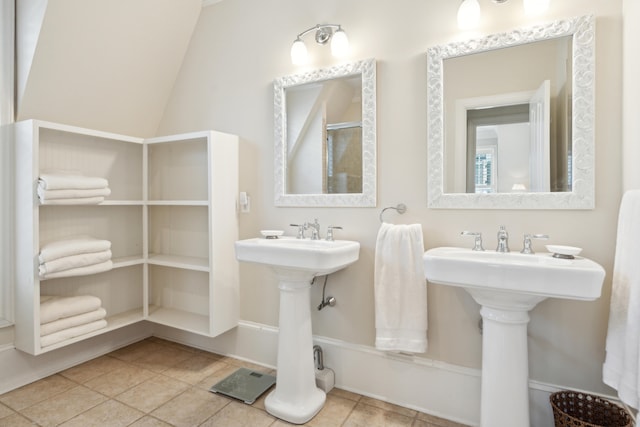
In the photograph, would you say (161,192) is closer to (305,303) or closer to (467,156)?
(305,303)

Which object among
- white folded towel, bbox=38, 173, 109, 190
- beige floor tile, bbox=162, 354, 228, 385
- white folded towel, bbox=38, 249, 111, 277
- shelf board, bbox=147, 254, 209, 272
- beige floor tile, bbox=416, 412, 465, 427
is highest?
white folded towel, bbox=38, 173, 109, 190

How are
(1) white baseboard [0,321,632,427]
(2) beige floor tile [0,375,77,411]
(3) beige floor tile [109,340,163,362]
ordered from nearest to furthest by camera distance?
1. (1) white baseboard [0,321,632,427]
2. (2) beige floor tile [0,375,77,411]
3. (3) beige floor tile [109,340,163,362]

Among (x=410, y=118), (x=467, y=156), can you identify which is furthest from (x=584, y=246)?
(x=410, y=118)

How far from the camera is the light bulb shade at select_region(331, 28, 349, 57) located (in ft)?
6.31

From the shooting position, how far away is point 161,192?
8.82 ft

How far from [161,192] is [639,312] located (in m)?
2.83

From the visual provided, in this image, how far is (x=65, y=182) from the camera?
1928mm

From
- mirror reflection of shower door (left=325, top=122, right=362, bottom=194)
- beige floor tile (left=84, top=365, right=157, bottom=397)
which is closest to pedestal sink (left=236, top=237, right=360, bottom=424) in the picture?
mirror reflection of shower door (left=325, top=122, right=362, bottom=194)

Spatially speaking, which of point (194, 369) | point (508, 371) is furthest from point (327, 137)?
point (194, 369)

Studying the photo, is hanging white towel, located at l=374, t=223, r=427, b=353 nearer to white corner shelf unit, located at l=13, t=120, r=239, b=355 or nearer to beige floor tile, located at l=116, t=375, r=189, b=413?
white corner shelf unit, located at l=13, t=120, r=239, b=355

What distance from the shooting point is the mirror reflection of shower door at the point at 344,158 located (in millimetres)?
1950

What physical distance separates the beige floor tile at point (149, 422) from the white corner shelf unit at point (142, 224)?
572 mm

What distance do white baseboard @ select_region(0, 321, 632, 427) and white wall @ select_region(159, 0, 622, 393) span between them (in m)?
0.06

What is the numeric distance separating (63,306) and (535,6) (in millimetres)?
2910
